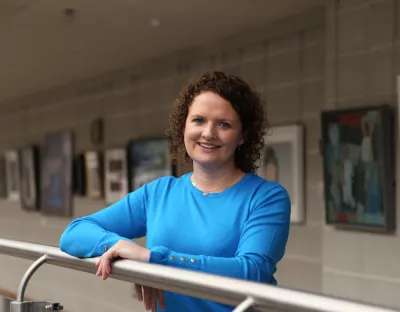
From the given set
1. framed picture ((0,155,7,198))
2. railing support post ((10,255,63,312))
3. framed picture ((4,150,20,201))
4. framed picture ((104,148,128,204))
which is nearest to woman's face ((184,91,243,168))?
railing support post ((10,255,63,312))

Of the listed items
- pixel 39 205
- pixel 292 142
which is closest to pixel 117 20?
pixel 292 142

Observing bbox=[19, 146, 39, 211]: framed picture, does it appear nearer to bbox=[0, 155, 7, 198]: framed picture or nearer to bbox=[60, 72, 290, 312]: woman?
bbox=[0, 155, 7, 198]: framed picture

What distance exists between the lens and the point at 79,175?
4805 mm

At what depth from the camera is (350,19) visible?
98.0 inches

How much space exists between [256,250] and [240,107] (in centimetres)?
29

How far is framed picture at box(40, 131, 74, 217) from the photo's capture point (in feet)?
16.2

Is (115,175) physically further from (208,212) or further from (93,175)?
(208,212)

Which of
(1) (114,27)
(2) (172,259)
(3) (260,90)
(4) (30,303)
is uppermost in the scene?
(1) (114,27)

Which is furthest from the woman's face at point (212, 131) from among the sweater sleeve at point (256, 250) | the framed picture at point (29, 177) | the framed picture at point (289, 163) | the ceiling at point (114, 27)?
the framed picture at point (29, 177)

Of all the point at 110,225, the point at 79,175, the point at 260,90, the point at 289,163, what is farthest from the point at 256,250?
the point at 79,175

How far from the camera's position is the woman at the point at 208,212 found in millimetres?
1026

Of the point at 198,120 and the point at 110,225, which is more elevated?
the point at 198,120

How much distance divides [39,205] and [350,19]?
12.3 ft

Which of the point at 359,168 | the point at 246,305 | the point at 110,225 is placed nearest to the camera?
the point at 246,305
